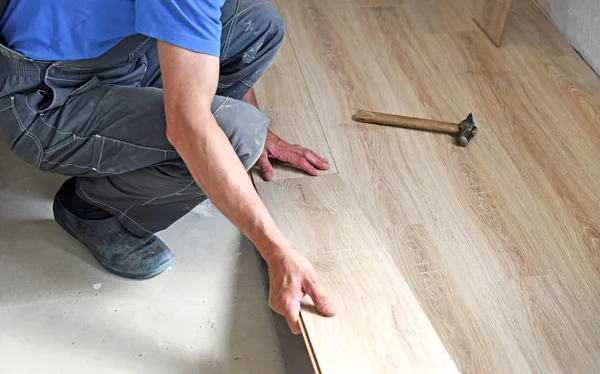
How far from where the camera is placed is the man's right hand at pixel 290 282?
1.45 m

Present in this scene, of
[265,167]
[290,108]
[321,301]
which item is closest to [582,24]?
[290,108]

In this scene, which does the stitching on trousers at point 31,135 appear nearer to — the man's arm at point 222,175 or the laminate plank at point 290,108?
the man's arm at point 222,175

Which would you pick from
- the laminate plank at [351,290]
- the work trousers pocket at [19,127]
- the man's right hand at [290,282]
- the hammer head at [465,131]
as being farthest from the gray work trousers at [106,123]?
the hammer head at [465,131]

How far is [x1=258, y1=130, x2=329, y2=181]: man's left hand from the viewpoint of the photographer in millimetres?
2170

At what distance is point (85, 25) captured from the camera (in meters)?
1.63

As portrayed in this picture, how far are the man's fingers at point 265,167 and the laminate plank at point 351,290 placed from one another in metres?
0.03

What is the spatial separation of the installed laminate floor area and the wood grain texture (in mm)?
40

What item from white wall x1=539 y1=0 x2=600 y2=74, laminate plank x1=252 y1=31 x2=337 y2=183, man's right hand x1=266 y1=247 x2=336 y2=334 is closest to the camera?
man's right hand x1=266 y1=247 x2=336 y2=334

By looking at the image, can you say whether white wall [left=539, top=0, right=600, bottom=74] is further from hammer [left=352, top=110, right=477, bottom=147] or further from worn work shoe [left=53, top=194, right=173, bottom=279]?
worn work shoe [left=53, top=194, right=173, bottom=279]

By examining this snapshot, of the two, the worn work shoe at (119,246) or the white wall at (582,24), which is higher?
the white wall at (582,24)

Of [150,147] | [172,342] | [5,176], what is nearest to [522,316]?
[172,342]

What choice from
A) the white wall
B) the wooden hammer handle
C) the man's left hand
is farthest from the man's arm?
the white wall

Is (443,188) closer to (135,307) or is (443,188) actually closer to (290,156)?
(290,156)

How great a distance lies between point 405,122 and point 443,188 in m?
0.31
